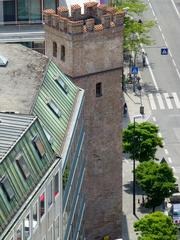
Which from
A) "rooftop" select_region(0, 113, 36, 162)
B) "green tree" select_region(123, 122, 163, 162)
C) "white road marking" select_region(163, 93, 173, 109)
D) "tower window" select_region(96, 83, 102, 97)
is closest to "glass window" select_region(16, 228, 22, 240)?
"rooftop" select_region(0, 113, 36, 162)

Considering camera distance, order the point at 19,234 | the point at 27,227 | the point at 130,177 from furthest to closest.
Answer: the point at 130,177, the point at 27,227, the point at 19,234

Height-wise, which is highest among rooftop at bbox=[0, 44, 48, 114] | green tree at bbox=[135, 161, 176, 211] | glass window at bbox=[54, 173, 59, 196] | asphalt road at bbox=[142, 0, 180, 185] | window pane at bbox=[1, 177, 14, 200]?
window pane at bbox=[1, 177, 14, 200]

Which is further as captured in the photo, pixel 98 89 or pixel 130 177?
pixel 130 177

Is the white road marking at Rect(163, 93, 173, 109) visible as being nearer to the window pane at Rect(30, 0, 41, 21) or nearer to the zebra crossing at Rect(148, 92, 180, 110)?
the zebra crossing at Rect(148, 92, 180, 110)

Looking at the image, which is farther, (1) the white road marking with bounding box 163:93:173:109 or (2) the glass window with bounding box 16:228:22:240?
(1) the white road marking with bounding box 163:93:173:109

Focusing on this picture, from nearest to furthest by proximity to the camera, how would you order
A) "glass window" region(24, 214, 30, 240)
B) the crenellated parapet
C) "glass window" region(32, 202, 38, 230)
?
"glass window" region(24, 214, 30, 240)
"glass window" region(32, 202, 38, 230)
the crenellated parapet

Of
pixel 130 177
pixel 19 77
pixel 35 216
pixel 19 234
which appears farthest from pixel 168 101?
pixel 19 234

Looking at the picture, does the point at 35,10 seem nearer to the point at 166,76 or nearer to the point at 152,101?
the point at 152,101
